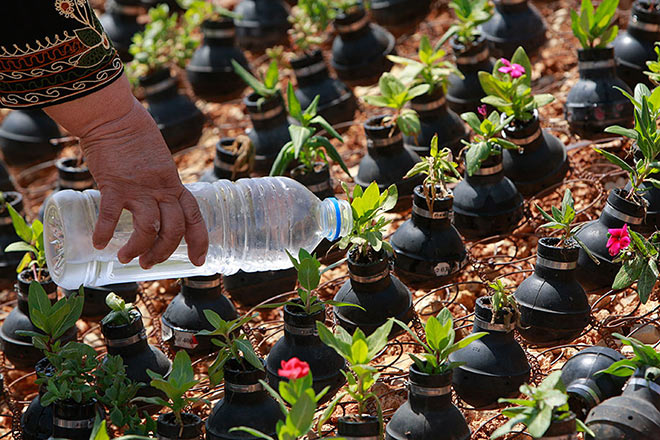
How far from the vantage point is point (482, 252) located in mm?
2494

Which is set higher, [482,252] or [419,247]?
[419,247]

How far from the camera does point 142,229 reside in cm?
158

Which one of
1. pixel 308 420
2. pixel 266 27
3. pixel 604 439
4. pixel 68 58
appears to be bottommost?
pixel 266 27

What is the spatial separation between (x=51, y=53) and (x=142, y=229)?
0.38 metres

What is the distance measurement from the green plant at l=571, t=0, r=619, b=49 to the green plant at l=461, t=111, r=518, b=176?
48 cm

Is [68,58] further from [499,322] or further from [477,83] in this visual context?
[477,83]

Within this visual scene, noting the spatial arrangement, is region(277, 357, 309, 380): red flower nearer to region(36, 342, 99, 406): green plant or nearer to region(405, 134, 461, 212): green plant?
region(36, 342, 99, 406): green plant

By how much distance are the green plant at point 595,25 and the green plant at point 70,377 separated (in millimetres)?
1692

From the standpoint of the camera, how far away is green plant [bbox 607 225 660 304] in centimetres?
175

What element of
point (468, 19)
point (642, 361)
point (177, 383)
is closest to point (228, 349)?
point (177, 383)

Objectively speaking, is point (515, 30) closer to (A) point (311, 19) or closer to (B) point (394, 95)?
(A) point (311, 19)

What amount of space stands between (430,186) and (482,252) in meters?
0.48

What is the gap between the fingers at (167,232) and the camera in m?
1.61

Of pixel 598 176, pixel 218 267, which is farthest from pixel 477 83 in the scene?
pixel 218 267
